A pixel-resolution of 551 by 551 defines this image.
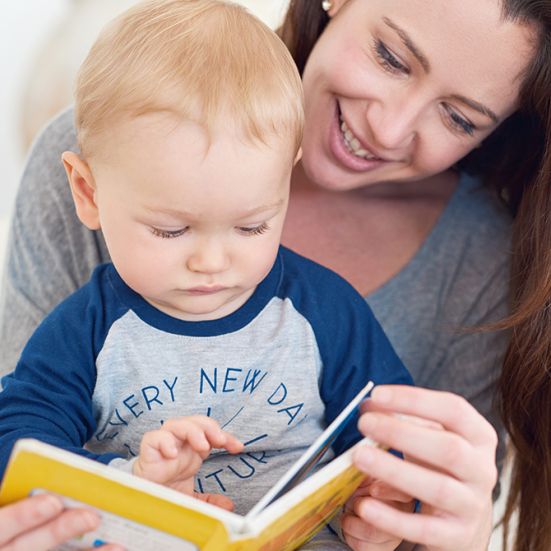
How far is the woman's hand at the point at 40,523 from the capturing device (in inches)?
38.7

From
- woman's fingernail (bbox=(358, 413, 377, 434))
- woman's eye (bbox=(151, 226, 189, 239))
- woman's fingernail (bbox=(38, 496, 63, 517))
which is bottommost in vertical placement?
woman's fingernail (bbox=(38, 496, 63, 517))

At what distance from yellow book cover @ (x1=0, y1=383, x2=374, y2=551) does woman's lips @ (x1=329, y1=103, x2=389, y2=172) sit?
0.62 metres

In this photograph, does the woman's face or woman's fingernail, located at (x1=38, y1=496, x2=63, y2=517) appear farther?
the woman's face

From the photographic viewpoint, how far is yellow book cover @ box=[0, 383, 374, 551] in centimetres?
92

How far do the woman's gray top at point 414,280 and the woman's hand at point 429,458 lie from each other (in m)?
0.58

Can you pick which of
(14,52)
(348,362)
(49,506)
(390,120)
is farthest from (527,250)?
(14,52)

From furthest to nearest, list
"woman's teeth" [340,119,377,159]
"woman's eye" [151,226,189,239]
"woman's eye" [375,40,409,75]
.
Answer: "woman's teeth" [340,119,377,159], "woman's eye" [375,40,409,75], "woman's eye" [151,226,189,239]

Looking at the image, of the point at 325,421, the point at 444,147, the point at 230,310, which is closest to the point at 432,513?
the point at 325,421

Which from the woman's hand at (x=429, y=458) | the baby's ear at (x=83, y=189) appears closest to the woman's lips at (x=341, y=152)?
the baby's ear at (x=83, y=189)

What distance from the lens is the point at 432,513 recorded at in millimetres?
1150

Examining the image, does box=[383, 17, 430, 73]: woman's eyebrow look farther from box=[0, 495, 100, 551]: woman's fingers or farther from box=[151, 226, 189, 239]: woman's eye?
box=[0, 495, 100, 551]: woman's fingers

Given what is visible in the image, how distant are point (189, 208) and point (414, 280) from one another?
71 cm

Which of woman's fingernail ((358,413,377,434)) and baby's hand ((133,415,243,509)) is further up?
woman's fingernail ((358,413,377,434))

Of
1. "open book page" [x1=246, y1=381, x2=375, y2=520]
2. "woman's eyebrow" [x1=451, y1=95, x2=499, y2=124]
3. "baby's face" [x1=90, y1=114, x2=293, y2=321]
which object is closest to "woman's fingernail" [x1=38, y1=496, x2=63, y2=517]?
"open book page" [x1=246, y1=381, x2=375, y2=520]
